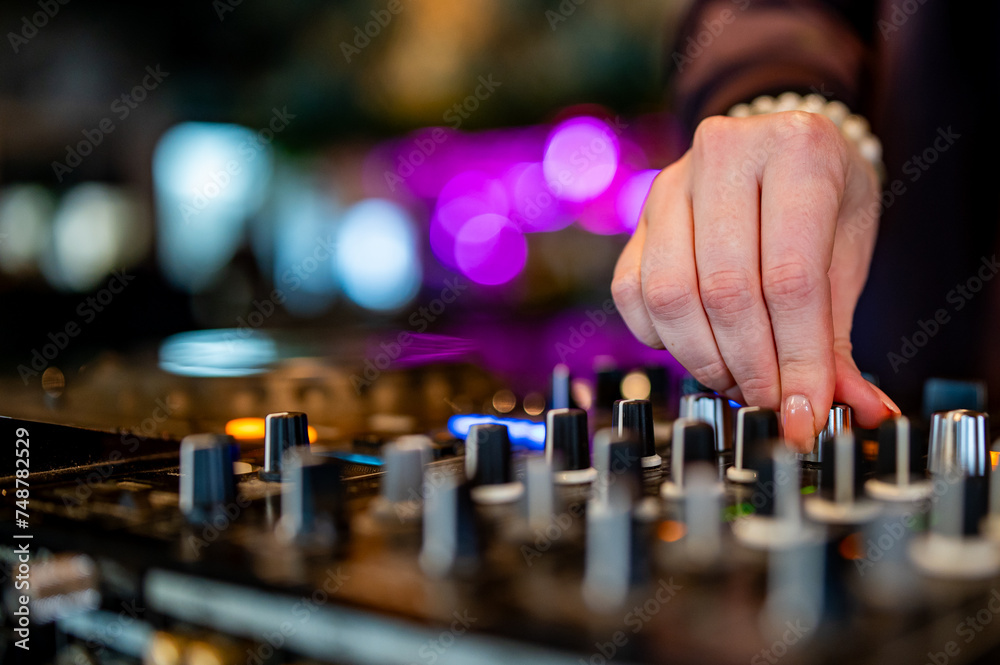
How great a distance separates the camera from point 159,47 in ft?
8.26

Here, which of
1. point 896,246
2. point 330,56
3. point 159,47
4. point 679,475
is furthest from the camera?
point 330,56

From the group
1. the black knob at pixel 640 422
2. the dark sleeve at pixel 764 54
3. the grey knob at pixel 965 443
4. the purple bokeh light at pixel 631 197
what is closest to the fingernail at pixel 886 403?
the grey knob at pixel 965 443

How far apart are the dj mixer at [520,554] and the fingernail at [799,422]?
21 mm

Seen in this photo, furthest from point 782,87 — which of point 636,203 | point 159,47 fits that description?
point 636,203

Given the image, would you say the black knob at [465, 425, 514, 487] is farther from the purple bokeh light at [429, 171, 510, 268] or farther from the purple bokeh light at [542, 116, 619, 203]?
the purple bokeh light at [429, 171, 510, 268]

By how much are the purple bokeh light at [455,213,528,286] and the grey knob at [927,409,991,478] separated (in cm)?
573

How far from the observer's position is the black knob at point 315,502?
480 millimetres

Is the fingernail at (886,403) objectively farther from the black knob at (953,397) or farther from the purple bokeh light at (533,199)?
the purple bokeh light at (533,199)

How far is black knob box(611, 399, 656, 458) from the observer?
2.23ft

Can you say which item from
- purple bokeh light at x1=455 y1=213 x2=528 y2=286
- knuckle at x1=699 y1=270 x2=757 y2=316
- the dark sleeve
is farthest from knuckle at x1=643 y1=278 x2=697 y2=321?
purple bokeh light at x1=455 y1=213 x2=528 y2=286

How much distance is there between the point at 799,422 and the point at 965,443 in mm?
159

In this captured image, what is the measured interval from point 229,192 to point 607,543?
14.6 ft

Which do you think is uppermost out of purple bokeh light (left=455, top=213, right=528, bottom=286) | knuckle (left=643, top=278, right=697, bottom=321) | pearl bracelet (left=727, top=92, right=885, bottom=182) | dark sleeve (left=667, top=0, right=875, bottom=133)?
purple bokeh light (left=455, top=213, right=528, bottom=286)

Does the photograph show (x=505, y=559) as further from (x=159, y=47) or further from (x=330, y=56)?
(x=330, y=56)
